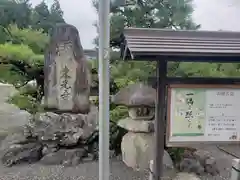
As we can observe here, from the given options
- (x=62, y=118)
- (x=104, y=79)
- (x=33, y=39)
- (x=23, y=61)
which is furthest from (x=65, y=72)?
(x=104, y=79)

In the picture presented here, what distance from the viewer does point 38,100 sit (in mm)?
5527

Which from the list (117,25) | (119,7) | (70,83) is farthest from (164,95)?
(119,7)

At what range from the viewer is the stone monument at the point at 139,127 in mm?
3699

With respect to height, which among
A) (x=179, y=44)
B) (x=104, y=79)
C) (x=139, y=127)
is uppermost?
(x=179, y=44)

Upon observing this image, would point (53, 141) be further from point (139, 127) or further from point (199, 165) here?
point (199, 165)

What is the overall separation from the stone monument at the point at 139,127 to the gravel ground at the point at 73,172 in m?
0.18

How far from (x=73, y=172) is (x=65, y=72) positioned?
5.68 feet

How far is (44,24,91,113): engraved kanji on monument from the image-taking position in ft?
15.6

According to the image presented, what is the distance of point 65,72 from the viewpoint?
4.73m

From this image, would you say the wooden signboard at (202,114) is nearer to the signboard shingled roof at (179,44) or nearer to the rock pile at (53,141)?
the signboard shingled roof at (179,44)

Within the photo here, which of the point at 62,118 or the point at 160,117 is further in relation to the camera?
the point at 62,118

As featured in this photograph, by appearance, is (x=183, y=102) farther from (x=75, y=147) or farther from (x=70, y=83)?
(x=70, y=83)

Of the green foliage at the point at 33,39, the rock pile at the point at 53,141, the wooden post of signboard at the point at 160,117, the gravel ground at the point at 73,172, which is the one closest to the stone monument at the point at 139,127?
the gravel ground at the point at 73,172

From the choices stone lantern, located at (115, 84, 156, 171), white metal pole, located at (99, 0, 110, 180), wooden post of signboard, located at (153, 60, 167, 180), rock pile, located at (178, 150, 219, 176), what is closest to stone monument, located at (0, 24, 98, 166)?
stone lantern, located at (115, 84, 156, 171)
